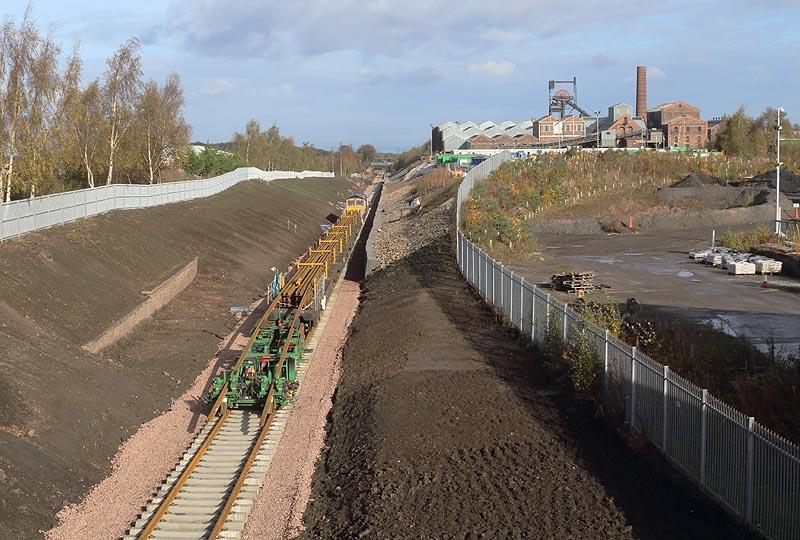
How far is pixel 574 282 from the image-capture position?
28797 millimetres

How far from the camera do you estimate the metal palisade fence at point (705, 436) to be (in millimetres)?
9188

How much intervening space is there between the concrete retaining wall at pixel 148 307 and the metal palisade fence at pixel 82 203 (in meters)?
4.42

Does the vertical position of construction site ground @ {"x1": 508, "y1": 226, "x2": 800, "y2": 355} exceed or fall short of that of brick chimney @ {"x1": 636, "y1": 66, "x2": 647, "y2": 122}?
it falls short

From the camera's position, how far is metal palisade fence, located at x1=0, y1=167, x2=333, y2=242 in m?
26.0

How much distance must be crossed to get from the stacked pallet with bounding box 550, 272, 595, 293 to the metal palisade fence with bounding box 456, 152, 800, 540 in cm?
1098

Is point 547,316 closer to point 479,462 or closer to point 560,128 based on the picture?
point 479,462

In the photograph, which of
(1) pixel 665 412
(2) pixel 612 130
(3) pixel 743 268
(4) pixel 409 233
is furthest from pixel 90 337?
(2) pixel 612 130

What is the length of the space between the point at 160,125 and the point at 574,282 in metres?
37.6

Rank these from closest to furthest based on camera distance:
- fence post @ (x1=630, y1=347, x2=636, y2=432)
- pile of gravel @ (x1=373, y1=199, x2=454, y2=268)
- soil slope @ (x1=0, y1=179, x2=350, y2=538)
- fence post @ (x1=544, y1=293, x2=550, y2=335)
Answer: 1. fence post @ (x1=630, y1=347, x2=636, y2=432)
2. soil slope @ (x1=0, y1=179, x2=350, y2=538)
3. fence post @ (x1=544, y1=293, x2=550, y2=335)
4. pile of gravel @ (x1=373, y1=199, x2=454, y2=268)

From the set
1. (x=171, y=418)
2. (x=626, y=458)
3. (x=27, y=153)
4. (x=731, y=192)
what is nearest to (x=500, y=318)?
(x=171, y=418)

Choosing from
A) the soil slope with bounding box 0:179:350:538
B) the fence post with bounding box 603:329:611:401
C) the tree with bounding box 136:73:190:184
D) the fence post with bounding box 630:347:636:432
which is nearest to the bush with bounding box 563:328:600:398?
the fence post with bounding box 603:329:611:401

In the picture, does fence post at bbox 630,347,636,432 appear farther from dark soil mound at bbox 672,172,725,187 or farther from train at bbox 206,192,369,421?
dark soil mound at bbox 672,172,725,187

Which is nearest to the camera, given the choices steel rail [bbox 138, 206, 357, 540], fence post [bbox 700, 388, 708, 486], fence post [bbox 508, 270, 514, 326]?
fence post [bbox 700, 388, 708, 486]

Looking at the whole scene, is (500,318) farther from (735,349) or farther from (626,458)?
(626,458)
